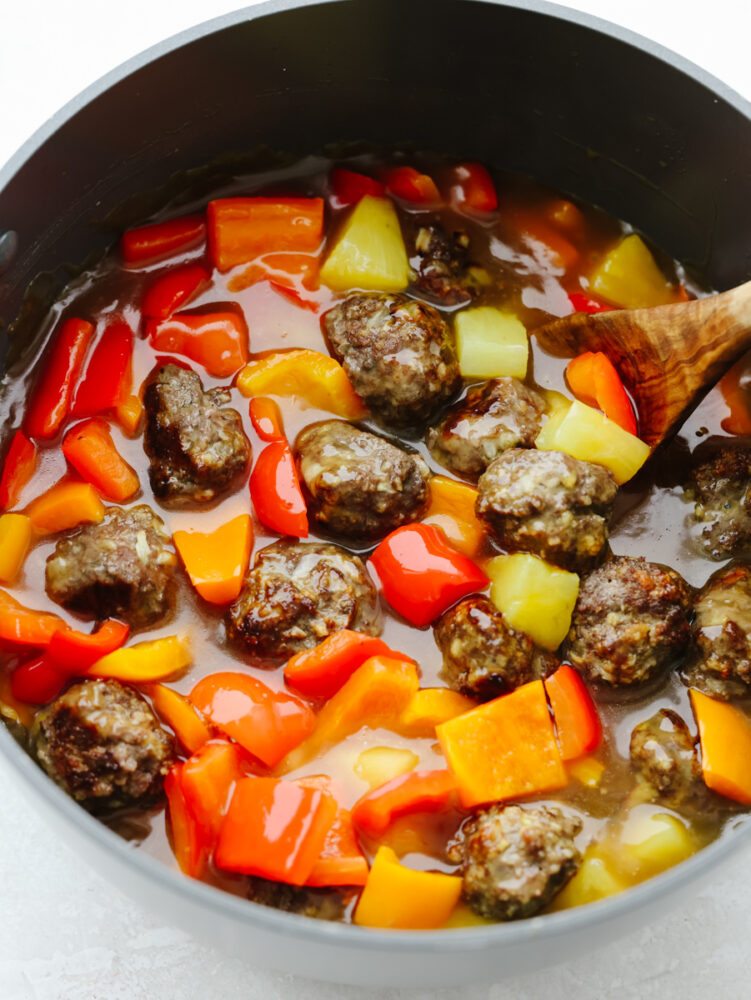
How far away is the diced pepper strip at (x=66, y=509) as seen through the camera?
3.65m

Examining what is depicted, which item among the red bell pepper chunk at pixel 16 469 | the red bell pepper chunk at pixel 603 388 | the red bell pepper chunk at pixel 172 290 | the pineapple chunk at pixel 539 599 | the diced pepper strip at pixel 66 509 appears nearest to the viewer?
the pineapple chunk at pixel 539 599

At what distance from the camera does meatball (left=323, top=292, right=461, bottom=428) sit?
370 centimetres

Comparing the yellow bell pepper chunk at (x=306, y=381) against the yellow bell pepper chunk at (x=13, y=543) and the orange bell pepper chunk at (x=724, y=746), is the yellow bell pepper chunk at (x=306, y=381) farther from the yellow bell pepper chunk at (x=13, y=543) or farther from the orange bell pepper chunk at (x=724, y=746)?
the orange bell pepper chunk at (x=724, y=746)

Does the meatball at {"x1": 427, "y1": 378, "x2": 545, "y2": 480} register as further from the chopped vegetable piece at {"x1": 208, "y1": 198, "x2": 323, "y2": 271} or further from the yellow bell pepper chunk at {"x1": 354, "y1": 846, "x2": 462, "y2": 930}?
the yellow bell pepper chunk at {"x1": 354, "y1": 846, "x2": 462, "y2": 930}

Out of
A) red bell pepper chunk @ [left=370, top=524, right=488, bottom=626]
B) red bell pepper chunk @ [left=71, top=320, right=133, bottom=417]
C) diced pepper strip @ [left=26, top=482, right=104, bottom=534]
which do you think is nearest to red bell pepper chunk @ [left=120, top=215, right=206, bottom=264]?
red bell pepper chunk @ [left=71, top=320, right=133, bottom=417]

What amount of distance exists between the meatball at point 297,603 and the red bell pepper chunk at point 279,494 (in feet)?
0.41

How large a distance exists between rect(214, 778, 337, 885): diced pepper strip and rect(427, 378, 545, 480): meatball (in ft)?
4.13

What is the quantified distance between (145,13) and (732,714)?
3.55 metres

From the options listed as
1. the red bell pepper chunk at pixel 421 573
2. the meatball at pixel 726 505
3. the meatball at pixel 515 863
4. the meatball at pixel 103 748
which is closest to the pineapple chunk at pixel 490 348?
the red bell pepper chunk at pixel 421 573

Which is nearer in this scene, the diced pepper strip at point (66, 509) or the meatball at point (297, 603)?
the meatball at point (297, 603)

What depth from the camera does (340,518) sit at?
11.9 ft

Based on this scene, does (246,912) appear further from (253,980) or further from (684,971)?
(684,971)

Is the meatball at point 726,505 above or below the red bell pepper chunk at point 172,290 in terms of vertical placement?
above

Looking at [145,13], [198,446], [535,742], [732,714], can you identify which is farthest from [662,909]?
[145,13]
